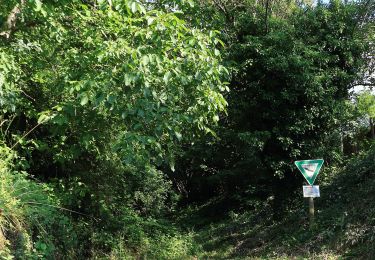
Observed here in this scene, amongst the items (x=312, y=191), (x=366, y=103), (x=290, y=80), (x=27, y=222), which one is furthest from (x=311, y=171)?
(x=366, y=103)

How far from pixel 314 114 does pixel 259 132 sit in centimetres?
151

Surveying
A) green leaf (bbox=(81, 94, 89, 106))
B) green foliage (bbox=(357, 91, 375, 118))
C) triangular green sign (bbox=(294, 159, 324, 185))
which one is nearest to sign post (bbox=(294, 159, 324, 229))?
triangular green sign (bbox=(294, 159, 324, 185))

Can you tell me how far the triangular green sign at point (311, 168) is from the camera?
30.9ft

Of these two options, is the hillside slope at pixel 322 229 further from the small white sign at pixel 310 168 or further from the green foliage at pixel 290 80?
the small white sign at pixel 310 168

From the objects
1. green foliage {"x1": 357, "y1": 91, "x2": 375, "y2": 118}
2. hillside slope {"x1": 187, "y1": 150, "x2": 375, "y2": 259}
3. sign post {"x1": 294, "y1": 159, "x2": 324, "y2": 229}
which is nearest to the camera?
hillside slope {"x1": 187, "y1": 150, "x2": 375, "y2": 259}

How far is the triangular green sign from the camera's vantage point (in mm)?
9414

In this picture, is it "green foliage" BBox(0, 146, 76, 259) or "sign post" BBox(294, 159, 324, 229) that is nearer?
"green foliage" BBox(0, 146, 76, 259)

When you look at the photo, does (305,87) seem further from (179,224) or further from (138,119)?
(179,224)

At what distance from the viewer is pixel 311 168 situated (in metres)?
9.49

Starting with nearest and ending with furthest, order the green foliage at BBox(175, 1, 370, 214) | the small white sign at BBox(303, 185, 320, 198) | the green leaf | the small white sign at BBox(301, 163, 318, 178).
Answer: the green leaf, the small white sign at BBox(303, 185, 320, 198), the small white sign at BBox(301, 163, 318, 178), the green foliage at BBox(175, 1, 370, 214)

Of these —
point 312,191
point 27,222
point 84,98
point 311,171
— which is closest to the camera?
point 84,98

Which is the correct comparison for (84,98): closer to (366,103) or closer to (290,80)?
(290,80)

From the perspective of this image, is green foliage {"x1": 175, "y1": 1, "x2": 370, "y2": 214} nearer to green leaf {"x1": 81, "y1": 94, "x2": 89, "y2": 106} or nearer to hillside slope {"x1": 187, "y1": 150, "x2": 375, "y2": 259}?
hillside slope {"x1": 187, "y1": 150, "x2": 375, "y2": 259}

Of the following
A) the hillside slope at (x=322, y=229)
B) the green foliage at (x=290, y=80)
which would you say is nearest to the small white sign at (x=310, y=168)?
the hillside slope at (x=322, y=229)
